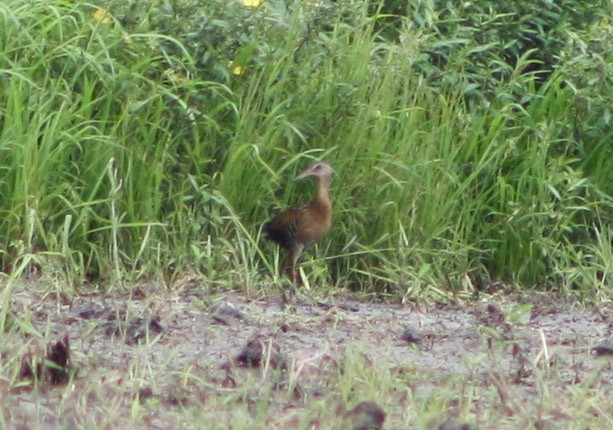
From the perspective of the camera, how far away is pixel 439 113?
7.08 metres

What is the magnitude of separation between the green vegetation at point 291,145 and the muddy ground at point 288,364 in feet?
1.37

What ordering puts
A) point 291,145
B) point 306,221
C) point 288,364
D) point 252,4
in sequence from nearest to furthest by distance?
point 288,364, point 306,221, point 291,145, point 252,4

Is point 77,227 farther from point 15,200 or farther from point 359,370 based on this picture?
point 359,370

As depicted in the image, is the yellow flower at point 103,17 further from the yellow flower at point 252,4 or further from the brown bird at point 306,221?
the brown bird at point 306,221

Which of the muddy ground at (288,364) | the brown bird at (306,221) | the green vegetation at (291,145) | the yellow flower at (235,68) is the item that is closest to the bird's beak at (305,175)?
the brown bird at (306,221)

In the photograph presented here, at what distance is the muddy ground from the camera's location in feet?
13.4

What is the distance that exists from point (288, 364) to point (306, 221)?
5.68 feet

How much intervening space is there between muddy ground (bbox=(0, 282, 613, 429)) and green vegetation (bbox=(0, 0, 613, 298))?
42 centimetres

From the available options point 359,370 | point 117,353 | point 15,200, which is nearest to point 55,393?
point 117,353

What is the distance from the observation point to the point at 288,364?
180 inches

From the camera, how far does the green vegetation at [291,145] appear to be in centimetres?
622

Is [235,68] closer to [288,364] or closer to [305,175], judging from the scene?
[305,175]

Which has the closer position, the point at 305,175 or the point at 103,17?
the point at 305,175

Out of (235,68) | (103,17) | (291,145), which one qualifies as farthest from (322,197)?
(103,17)
